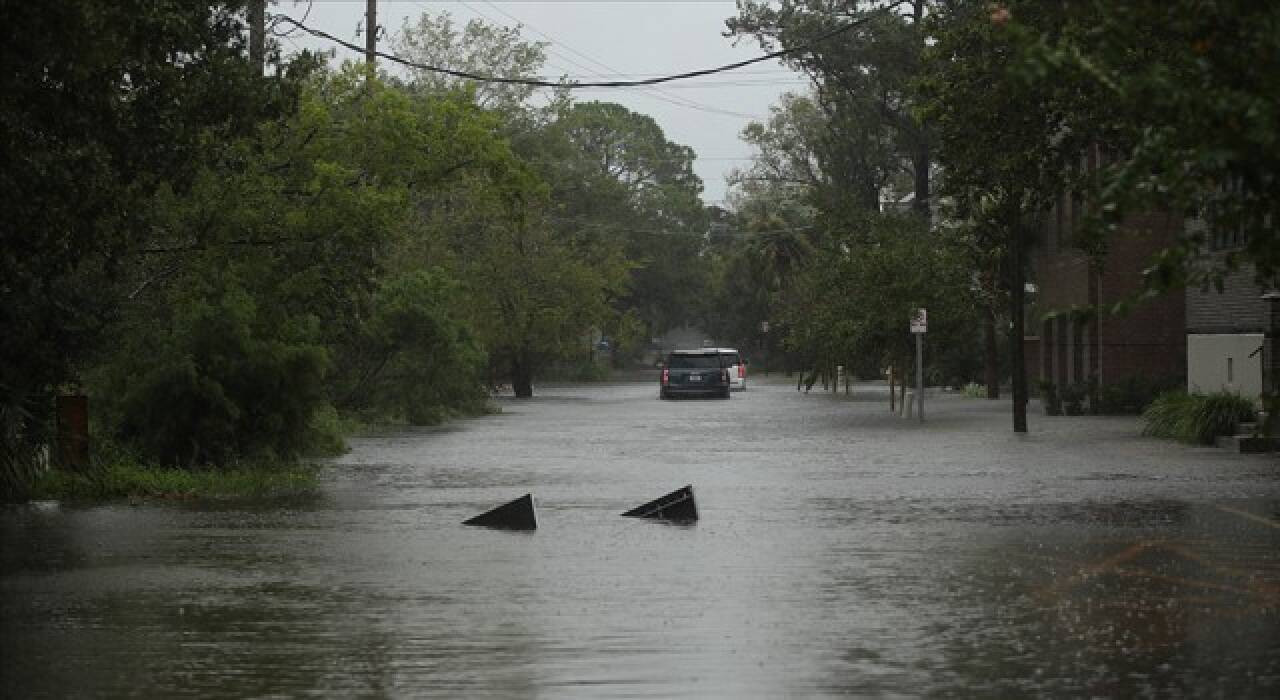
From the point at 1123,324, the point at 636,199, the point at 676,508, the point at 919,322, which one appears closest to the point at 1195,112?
the point at 676,508

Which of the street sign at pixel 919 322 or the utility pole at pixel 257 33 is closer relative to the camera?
the utility pole at pixel 257 33

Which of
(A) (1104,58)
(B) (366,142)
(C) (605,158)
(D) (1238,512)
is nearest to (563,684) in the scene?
(A) (1104,58)

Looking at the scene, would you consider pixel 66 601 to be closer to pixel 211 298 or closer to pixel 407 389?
pixel 211 298

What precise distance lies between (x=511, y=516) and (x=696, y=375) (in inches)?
1733

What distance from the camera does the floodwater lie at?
10.1m

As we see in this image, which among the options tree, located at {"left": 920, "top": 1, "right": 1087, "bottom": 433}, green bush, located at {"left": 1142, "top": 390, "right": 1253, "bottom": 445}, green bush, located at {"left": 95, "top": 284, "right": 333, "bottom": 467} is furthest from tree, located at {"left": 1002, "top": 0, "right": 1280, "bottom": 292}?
green bush, located at {"left": 1142, "top": 390, "right": 1253, "bottom": 445}

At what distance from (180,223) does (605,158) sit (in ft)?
342

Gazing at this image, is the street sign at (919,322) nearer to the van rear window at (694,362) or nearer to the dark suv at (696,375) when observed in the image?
the dark suv at (696,375)

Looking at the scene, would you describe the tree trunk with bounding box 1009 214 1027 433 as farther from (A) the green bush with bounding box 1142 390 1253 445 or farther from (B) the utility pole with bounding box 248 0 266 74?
(B) the utility pole with bounding box 248 0 266 74

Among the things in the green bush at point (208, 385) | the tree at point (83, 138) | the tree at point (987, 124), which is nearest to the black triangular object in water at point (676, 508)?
the tree at point (83, 138)

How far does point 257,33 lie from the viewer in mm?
24453

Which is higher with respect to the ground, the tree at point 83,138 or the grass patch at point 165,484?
the tree at point 83,138

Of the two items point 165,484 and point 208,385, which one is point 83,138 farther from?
point 208,385

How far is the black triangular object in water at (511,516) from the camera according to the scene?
60.2 ft
